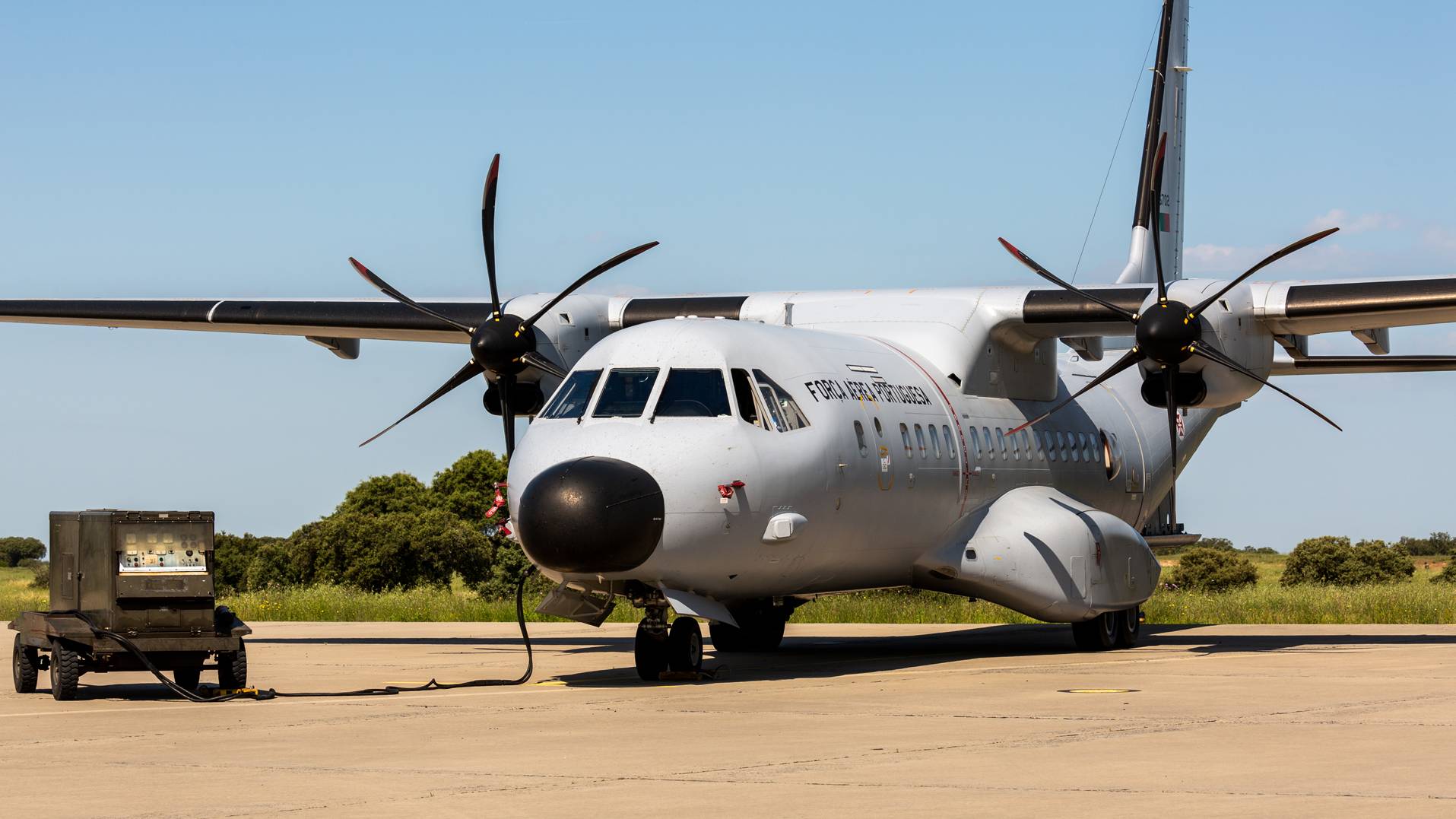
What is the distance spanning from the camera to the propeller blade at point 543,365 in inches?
765

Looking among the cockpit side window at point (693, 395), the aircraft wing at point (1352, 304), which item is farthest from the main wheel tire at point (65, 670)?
the aircraft wing at point (1352, 304)

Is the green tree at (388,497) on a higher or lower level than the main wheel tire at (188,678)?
higher

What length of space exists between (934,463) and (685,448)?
4.15 meters

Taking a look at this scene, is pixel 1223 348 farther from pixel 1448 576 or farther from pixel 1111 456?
pixel 1448 576

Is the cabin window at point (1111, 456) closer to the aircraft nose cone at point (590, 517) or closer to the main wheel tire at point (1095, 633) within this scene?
the main wheel tire at point (1095, 633)

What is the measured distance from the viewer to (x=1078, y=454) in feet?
68.3

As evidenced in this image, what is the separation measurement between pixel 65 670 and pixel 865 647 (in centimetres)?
968

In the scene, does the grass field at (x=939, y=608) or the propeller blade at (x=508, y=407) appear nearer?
the propeller blade at (x=508, y=407)

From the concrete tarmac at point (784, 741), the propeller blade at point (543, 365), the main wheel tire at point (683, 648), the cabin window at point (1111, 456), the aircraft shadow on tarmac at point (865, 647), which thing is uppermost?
the propeller blade at point (543, 365)

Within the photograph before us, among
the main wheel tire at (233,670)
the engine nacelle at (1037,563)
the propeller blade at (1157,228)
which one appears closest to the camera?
the main wheel tire at (233,670)

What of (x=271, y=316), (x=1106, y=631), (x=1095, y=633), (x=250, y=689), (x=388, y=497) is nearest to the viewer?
(x=250, y=689)

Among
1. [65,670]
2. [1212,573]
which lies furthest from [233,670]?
[1212,573]

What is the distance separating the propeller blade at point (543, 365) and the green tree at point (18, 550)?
71145 mm

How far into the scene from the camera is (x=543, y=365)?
64.1 ft
